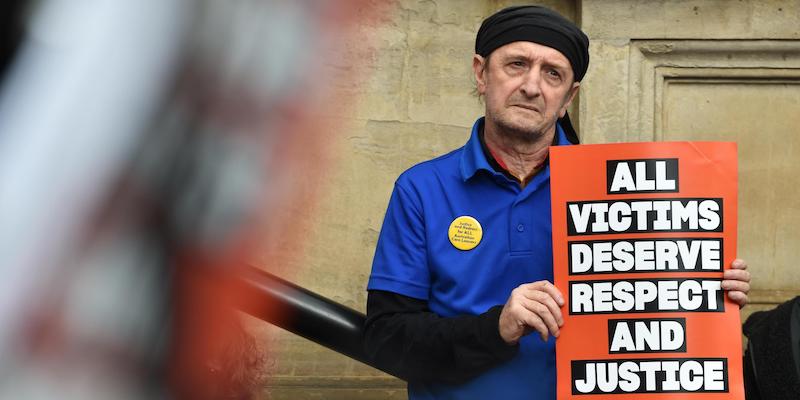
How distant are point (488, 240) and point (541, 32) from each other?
0.38m

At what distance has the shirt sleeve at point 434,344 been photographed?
5.83ft

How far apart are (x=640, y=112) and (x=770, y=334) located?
1.81m

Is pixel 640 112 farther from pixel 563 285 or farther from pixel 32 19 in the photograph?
pixel 32 19

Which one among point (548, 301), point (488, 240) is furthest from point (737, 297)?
point (488, 240)

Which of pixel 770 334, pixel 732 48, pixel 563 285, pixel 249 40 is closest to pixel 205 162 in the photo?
pixel 249 40

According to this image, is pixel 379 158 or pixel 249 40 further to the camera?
pixel 379 158

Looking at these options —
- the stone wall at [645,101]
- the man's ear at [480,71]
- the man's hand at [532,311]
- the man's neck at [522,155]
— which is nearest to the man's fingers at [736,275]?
the man's hand at [532,311]

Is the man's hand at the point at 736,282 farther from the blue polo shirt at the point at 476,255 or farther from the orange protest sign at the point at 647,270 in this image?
the blue polo shirt at the point at 476,255

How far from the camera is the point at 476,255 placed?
1.91 metres

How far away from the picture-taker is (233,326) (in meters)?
0.35

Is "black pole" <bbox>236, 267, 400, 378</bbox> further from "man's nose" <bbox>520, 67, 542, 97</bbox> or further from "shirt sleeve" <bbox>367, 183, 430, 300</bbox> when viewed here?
"man's nose" <bbox>520, 67, 542, 97</bbox>

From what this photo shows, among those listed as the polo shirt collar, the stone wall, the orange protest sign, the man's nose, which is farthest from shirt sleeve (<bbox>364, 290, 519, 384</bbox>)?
the stone wall

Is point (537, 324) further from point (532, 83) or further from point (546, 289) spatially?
point (532, 83)

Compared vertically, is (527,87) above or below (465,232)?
above
